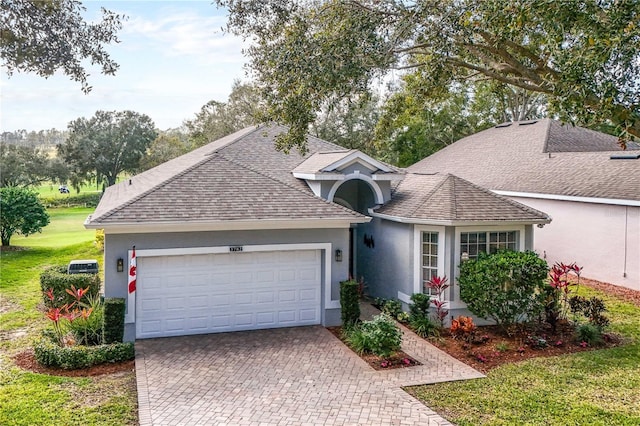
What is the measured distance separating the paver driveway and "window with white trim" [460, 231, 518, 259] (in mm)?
2853

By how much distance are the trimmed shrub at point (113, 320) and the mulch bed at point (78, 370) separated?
0.80 metres

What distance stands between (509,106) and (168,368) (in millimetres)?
40155

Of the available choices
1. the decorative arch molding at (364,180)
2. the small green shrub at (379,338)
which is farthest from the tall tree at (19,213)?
the small green shrub at (379,338)

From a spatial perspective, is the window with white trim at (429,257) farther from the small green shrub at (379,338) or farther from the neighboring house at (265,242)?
the small green shrub at (379,338)

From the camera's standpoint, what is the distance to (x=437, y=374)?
996 cm

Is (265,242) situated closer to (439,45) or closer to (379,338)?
(379,338)

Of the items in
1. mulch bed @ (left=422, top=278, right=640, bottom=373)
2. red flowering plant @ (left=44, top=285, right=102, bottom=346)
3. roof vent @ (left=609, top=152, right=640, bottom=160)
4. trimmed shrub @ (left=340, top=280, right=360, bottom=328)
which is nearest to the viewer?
mulch bed @ (left=422, top=278, right=640, bottom=373)

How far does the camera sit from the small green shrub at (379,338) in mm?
10719

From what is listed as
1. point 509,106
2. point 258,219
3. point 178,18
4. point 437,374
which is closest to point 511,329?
point 437,374

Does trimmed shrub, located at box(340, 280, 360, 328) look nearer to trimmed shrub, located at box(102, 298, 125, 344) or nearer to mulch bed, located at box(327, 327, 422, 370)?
mulch bed, located at box(327, 327, 422, 370)

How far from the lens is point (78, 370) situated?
993 cm

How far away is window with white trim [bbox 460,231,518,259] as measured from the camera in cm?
1334

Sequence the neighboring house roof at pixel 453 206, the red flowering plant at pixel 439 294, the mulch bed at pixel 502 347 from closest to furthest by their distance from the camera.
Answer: the mulch bed at pixel 502 347, the red flowering plant at pixel 439 294, the neighboring house roof at pixel 453 206

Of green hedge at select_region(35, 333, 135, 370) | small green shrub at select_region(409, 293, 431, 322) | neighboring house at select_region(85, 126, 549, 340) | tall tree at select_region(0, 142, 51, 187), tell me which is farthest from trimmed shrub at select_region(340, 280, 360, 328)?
tall tree at select_region(0, 142, 51, 187)
